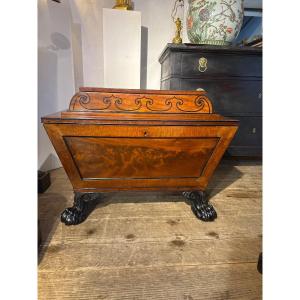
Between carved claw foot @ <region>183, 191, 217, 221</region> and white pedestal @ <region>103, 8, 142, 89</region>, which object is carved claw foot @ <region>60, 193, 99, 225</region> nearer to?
carved claw foot @ <region>183, 191, 217, 221</region>

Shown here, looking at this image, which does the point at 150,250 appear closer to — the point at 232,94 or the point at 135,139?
the point at 135,139

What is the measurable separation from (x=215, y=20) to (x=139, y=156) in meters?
1.12

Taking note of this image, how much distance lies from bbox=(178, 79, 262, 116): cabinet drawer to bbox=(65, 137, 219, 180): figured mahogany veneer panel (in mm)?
685

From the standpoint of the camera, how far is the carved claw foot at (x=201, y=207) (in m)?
1.09

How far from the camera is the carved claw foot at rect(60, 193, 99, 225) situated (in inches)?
40.4

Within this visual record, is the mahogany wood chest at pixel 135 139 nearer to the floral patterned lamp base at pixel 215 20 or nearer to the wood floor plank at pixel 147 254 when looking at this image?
the wood floor plank at pixel 147 254

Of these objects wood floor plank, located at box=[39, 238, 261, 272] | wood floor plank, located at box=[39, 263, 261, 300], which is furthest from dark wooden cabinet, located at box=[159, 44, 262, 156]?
wood floor plank, located at box=[39, 263, 261, 300]

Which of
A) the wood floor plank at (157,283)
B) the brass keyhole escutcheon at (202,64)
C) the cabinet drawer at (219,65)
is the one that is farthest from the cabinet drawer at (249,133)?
the wood floor plank at (157,283)

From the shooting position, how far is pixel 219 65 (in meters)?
1.52

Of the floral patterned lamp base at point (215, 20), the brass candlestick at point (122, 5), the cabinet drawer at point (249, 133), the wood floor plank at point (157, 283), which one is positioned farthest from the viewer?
the brass candlestick at point (122, 5)

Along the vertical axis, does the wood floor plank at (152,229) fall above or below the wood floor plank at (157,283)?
above

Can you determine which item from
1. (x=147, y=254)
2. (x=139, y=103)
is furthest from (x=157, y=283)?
(x=139, y=103)
